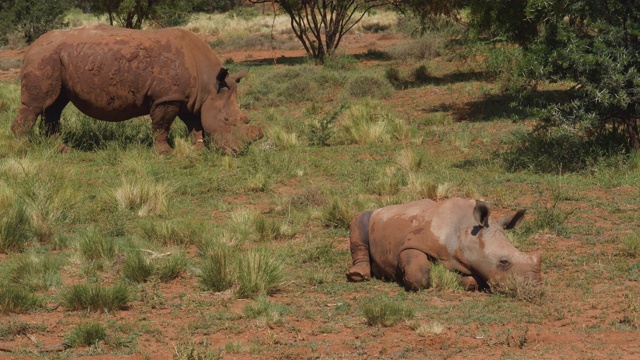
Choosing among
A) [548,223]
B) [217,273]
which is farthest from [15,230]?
[548,223]

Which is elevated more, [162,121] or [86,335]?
[86,335]

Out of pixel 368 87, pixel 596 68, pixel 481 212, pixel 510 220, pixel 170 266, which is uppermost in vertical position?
pixel 596 68

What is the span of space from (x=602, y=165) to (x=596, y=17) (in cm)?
216

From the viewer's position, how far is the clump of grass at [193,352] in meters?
6.16

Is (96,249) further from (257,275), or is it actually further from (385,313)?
(385,313)

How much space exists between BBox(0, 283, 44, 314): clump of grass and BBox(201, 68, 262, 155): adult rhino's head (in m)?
7.35

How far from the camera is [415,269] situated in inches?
310

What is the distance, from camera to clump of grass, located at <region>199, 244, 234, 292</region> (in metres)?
8.09

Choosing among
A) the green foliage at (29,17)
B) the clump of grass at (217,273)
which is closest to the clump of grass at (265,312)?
the clump of grass at (217,273)

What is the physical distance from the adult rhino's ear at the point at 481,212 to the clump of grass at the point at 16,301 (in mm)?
3584

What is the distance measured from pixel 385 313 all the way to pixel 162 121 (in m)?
8.41

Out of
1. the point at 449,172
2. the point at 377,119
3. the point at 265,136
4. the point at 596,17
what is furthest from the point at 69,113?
the point at 596,17

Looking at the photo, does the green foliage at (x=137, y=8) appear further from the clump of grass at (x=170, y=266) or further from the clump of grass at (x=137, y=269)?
the clump of grass at (x=137, y=269)

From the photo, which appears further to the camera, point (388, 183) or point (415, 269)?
point (388, 183)
